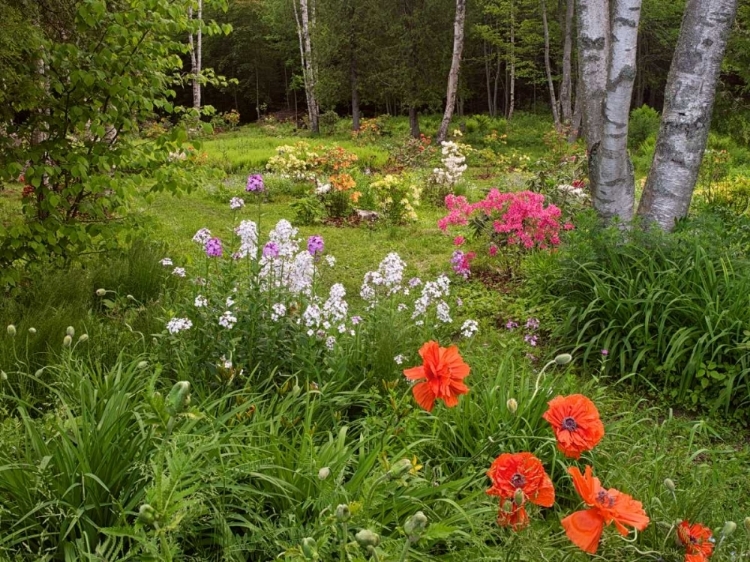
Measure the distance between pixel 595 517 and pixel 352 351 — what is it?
1707 millimetres

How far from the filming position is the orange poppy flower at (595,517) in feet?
3.55

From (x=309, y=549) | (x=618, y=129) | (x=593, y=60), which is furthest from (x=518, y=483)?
(x=593, y=60)

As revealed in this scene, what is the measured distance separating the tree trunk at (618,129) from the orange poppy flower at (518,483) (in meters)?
3.56

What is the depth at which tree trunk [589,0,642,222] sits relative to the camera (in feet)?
13.8

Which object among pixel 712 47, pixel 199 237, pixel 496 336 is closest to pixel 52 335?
pixel 199 237

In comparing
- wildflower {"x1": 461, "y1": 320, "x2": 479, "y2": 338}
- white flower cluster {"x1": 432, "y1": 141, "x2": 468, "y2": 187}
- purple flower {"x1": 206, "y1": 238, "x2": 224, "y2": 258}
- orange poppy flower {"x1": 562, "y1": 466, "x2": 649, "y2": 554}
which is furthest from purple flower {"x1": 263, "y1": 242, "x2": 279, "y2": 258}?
white flower cluster {"x1": 432, "y1": 141, "x2": 468, "y2": 187}

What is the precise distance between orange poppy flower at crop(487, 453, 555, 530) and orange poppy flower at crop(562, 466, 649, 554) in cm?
15

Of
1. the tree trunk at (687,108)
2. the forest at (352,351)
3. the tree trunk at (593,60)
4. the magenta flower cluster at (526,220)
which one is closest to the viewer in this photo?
the forest at (352,351)

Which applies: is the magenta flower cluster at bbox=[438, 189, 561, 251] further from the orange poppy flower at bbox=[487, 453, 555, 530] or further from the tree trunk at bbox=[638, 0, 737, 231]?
the orange poppy flower at bbox=[487, 453, 555, 530]

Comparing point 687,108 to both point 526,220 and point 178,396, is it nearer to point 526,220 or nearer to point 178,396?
point 526,220

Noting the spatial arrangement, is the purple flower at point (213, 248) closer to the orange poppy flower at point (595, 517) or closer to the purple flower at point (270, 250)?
the purple flower at point (270, 250)

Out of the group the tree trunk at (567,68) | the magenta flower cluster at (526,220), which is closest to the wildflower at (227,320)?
the magenta flower cluster at (526,220)

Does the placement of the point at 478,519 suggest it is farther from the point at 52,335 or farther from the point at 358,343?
the point at 52,335

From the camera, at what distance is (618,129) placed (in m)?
4.41
